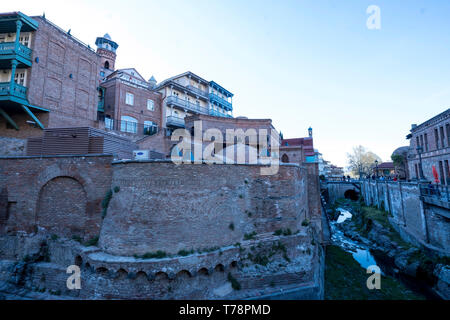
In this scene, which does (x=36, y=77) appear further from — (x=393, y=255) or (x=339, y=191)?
(x=339, y=191)

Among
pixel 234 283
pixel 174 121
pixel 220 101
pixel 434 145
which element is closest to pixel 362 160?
pixel 434 145

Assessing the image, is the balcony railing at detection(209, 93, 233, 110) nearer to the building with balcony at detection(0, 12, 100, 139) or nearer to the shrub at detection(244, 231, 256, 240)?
the building with balcony at detection(0, 12, 100, 139)

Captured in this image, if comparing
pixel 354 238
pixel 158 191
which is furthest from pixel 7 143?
pixel 354 238

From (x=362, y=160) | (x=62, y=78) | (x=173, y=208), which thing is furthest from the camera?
(x=362, y=160)

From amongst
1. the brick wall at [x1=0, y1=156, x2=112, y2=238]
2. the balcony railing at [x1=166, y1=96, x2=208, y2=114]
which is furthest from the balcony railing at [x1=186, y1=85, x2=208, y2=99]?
the brick wall at [x1=0, y1=156, x2=112, y2=238]

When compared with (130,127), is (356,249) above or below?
below

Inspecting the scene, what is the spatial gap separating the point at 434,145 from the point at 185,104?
105 ft

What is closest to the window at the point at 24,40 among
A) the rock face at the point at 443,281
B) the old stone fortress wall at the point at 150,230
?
the old stone fortress wall at the point at 150,230

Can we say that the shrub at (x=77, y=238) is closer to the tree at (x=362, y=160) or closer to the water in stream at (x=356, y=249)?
the water in stream at (x=356, y=249)

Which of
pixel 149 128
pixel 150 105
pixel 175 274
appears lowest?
pixel 175 274

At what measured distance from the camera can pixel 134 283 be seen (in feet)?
26.2

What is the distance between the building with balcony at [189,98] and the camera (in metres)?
26.2

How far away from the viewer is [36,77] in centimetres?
1546
